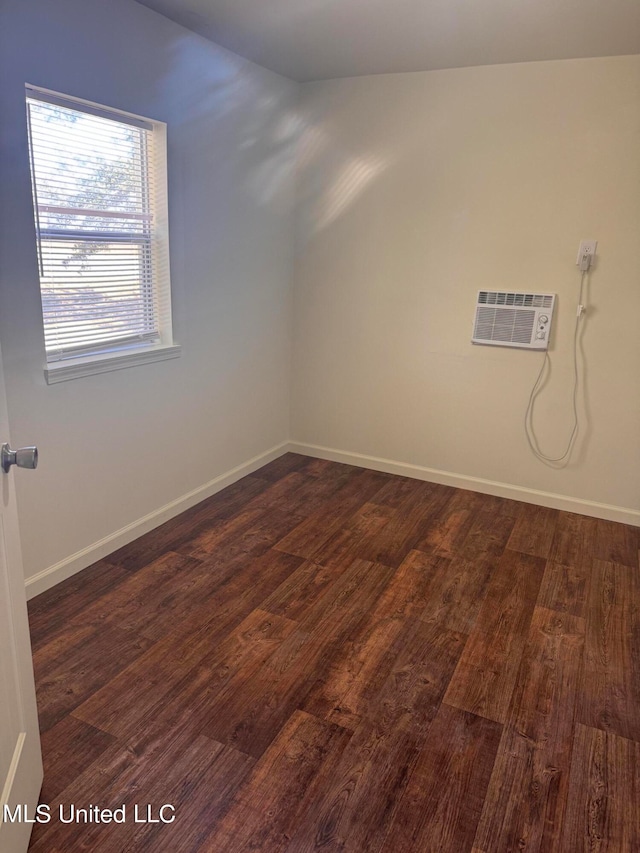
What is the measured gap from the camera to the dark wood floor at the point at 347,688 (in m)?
1.60

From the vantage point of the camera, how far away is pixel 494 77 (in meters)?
3.17

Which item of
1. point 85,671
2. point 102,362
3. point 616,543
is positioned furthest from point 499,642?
point 102,362

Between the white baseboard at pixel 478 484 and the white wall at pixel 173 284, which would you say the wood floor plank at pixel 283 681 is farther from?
the white baseboard at pixel 478 484

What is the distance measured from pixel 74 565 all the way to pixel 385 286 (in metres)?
2.42

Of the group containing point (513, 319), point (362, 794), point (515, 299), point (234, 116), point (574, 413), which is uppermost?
point (234, 116)

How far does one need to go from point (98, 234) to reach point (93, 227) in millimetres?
35

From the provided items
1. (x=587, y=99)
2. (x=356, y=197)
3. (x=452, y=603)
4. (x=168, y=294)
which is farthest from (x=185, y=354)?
(x=587, y=99)

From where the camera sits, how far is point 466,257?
11.4 ft

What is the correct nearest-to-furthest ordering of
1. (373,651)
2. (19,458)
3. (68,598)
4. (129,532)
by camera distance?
(19,458)
(373,651)
(68,598)
(129,532)

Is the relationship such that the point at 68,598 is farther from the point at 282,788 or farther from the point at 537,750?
the point at 537,750

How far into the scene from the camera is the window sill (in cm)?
241

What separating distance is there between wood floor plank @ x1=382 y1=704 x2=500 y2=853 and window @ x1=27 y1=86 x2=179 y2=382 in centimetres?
195

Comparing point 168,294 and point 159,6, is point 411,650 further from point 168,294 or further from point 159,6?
point 159,6

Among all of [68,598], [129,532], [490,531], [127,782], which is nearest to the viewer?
[127,782]
